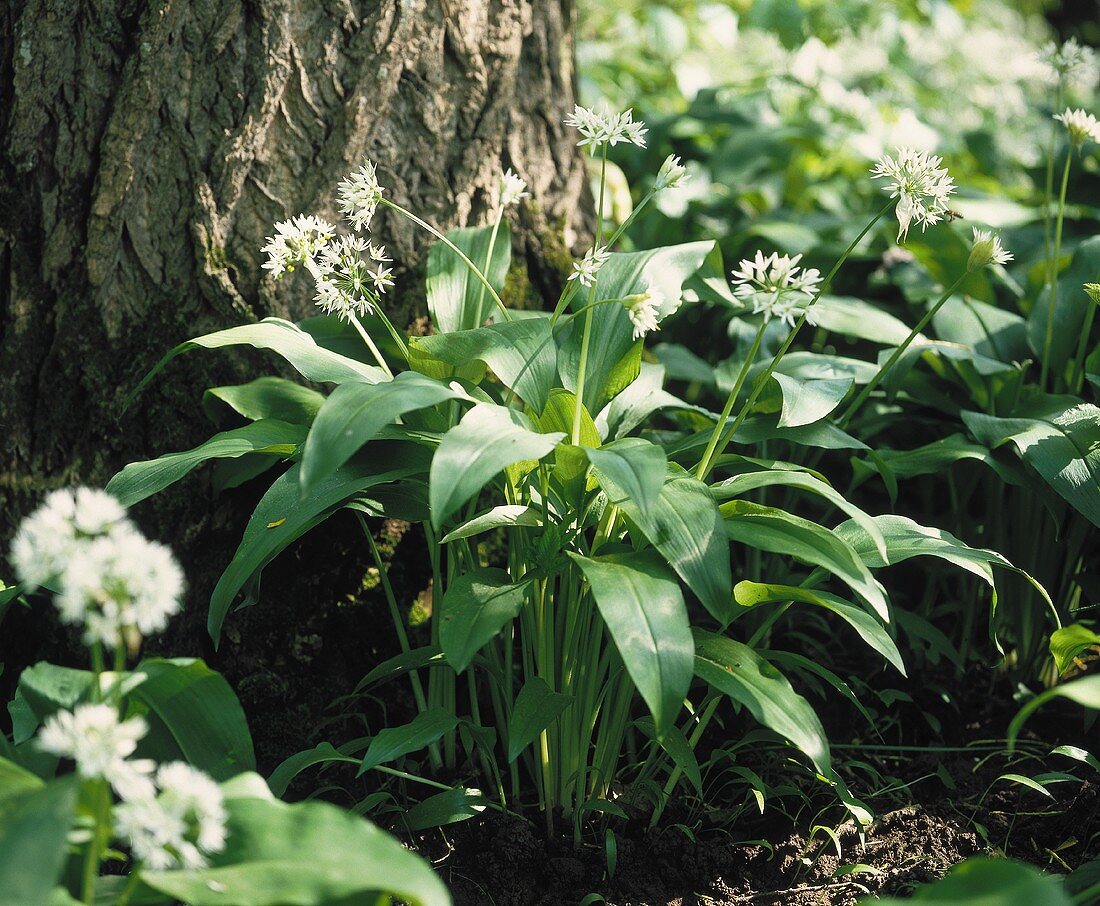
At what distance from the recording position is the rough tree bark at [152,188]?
1.82 meters

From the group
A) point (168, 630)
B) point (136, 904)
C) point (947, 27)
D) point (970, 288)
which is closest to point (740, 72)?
point (947, 27)

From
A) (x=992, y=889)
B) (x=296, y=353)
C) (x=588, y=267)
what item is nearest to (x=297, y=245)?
(x=296, y=353)

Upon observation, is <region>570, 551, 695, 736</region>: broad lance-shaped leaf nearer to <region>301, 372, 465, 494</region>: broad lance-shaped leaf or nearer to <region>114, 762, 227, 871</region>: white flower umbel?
<region>301, 372, 465, 494</region>: broad lance-shaped leaf

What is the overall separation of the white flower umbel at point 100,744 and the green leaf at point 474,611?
1.37 feet

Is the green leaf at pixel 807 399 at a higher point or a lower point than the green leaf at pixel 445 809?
higher

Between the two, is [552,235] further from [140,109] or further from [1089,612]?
[1089,612]

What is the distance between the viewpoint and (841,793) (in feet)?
4.92

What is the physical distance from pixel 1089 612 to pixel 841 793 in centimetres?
107

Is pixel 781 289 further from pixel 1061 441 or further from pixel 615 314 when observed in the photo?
Answer: pixel 1061 441

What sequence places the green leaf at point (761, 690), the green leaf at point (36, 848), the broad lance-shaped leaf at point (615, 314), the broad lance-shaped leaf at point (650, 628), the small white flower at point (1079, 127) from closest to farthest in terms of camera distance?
the green leaf at point (36, 848)
the broad lance-shaped leaf at point (650, 628)
the green leaf at point (761, 690)
the broad lance-shaped leaf at point (615, 314)
the small white flower at point (1079, 127)

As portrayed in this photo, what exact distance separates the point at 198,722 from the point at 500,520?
19.2 inches

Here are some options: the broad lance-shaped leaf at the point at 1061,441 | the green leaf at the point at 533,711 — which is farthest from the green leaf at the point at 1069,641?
the green leaf at the point at 533,711

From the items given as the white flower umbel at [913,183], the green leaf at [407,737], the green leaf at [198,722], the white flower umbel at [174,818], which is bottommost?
the green leaf at [407,737]

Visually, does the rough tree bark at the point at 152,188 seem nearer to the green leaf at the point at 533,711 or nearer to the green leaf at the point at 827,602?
the green leaf at the point at 533,711
